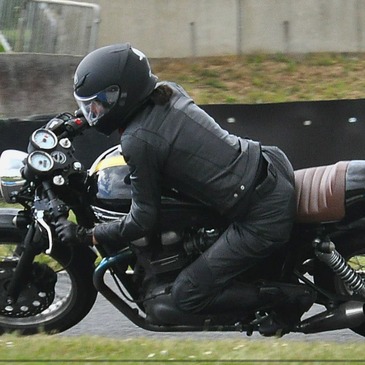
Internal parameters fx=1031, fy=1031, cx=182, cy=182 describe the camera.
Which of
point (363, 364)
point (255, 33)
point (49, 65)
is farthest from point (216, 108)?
point (255, 33)

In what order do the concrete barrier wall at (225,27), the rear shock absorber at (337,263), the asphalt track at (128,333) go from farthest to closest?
the concrete barrier wall at (225,27), the asphalt track at (128,333), the rear shock absorber at (337,263)

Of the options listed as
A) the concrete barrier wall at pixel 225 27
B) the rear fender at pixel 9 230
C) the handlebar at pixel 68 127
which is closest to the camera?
the handlebar at pixel 68 127

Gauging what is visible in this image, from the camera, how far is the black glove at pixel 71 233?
5473 millimetres

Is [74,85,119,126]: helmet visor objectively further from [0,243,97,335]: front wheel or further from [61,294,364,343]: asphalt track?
[61,294,364,343]: asphalt track

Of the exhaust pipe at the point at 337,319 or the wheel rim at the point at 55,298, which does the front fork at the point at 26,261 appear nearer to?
the wheel rim at the point at 55,298

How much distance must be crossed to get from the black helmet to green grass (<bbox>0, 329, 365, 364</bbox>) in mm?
1189

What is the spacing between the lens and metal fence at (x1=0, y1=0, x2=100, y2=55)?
14.3m

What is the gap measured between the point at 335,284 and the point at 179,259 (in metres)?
0.87

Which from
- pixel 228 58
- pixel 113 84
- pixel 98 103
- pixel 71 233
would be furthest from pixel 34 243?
pixel 228 58

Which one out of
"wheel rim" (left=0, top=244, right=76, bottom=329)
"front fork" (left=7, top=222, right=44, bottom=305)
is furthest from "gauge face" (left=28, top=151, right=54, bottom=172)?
"wheel rim" (left=0, top=244, right=76, bottom=329)

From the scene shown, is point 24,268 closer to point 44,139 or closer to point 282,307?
point 44,139

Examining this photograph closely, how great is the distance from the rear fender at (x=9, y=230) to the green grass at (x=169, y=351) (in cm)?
58

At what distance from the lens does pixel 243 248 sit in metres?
5.39

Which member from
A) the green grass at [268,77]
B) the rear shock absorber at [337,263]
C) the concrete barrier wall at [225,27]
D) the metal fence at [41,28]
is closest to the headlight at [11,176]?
the rear shock absorber at [337,263]
